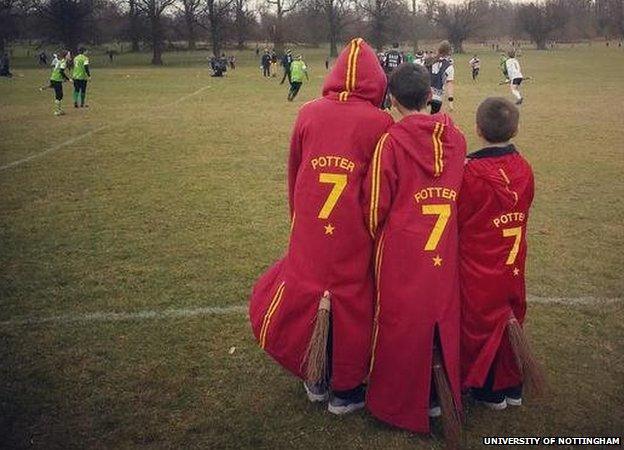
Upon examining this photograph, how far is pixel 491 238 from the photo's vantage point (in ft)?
11.2

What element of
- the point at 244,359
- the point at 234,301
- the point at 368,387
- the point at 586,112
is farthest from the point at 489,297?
the point at 586,112

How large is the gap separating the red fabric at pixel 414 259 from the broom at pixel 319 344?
31 cm

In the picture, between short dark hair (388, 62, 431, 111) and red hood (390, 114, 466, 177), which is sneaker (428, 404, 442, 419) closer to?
red hood (390, 114, 466, 177)

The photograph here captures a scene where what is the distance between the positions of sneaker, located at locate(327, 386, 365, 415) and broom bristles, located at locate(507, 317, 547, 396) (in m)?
1.07

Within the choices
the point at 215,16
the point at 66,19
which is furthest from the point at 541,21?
the point at 66,19

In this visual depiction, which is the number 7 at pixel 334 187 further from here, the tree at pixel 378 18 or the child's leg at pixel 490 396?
the tree at pixel 378 18

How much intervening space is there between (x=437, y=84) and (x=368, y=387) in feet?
39.0

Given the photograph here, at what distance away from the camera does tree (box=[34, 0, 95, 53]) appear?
57625 millimetres

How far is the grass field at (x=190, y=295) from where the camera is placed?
3771mm

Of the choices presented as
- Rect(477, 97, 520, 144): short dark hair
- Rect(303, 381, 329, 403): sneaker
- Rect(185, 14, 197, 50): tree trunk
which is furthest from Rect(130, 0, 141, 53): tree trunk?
Rect(477, 97, 520, 144): short dark hair

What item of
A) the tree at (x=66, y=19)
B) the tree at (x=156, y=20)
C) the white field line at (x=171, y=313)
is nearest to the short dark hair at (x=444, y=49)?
the white field line at (x=171, y=313)

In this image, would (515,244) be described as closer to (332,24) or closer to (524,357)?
(524,357)

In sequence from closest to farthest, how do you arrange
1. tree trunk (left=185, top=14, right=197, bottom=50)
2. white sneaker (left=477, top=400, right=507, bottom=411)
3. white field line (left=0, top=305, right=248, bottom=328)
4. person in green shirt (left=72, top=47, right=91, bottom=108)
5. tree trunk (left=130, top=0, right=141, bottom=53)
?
white sneaker (left=477, top=400, right=507, bottom=411), white field line (left=0, top=305, right=248, bottom=328), person in green shirt (left=72, top=47, right=91, bottom=108), tree trunk (left=185, top=14, right=197, bottom=50), tree trunk (left=130, top=0, right=141, bottom=53)

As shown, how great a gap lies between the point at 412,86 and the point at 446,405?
193cm
